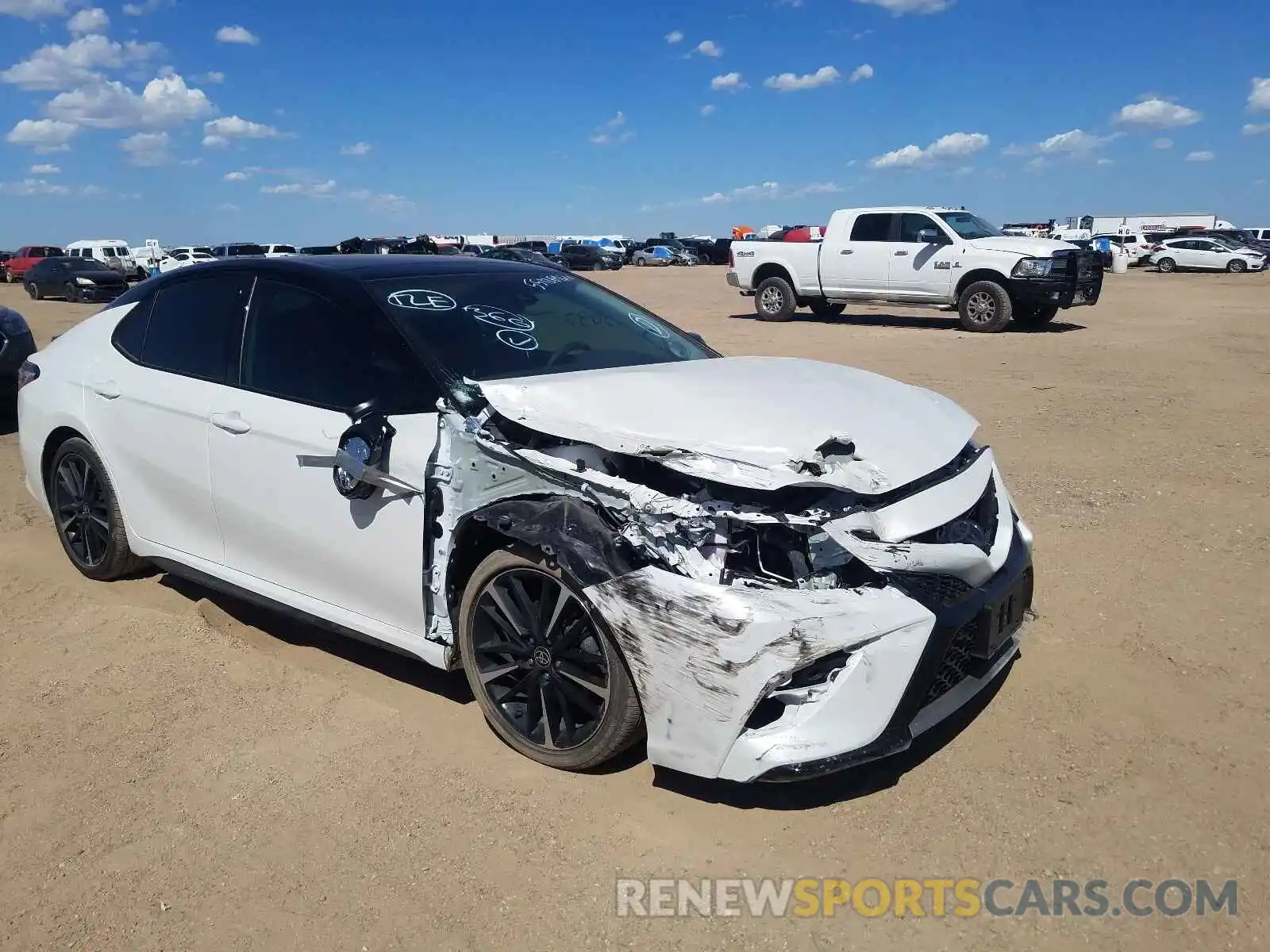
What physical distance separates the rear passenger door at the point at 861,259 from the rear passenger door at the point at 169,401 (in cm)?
1388

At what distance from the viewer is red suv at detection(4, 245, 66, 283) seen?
4159cm

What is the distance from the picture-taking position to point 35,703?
3670 millimetres

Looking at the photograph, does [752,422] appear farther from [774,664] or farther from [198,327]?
[198,327]

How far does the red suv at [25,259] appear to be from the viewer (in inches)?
1638

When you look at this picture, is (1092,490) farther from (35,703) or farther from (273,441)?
(35,703)

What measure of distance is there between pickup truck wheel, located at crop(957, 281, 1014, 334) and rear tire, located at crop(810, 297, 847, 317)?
3.27 m

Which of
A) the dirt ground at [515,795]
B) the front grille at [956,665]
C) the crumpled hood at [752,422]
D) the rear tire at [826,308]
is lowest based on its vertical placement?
the dirt ground at [515,795]

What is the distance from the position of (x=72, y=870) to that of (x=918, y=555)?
2.58m

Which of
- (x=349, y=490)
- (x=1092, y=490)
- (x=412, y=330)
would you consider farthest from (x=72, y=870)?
(x=1092, y=490)

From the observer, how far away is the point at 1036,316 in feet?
51.5

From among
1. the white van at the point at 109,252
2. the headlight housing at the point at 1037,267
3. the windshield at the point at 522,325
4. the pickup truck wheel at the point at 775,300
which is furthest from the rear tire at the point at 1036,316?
the white van at the point at 109,252

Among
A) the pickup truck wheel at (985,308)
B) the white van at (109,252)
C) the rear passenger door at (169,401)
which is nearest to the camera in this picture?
the rear passenger door at (169,401)

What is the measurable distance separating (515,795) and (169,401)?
232 cm

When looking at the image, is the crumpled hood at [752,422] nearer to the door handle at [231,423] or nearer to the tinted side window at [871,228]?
the door handle at [231,423]
